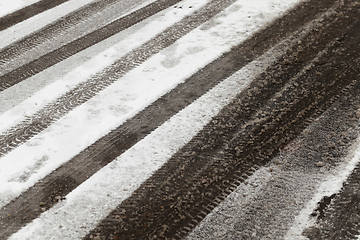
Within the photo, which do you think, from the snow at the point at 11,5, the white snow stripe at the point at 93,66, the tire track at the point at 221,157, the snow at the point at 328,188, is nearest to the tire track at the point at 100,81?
the white snow stripe at the point at 93,66

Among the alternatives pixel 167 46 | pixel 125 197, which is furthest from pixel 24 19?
pixel 125 197

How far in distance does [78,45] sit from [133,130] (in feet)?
6.46

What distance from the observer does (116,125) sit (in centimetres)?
399

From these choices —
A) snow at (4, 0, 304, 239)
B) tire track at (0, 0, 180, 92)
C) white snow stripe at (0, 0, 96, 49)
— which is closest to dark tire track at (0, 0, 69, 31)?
white snow stripe at (0, 0, 96, 49)

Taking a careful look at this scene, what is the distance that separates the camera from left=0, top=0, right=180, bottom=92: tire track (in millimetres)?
4770

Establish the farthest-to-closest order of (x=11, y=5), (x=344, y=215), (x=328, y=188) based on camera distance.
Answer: (x=11, y=5)
(x=328, y=188)
(x=344, y=215)

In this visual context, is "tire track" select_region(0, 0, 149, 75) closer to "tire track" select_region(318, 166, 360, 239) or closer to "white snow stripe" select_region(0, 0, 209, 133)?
"white snow stripe" select_region(0, 0, 209, 133)

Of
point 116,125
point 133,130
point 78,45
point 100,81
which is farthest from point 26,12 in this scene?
point 133,130

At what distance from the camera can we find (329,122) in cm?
382

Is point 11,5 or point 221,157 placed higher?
point 11,5

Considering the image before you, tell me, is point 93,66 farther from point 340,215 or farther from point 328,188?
point 340,215

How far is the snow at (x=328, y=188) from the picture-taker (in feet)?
9.73

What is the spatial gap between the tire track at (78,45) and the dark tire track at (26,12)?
641 mm

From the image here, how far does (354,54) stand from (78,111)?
3390 mm
